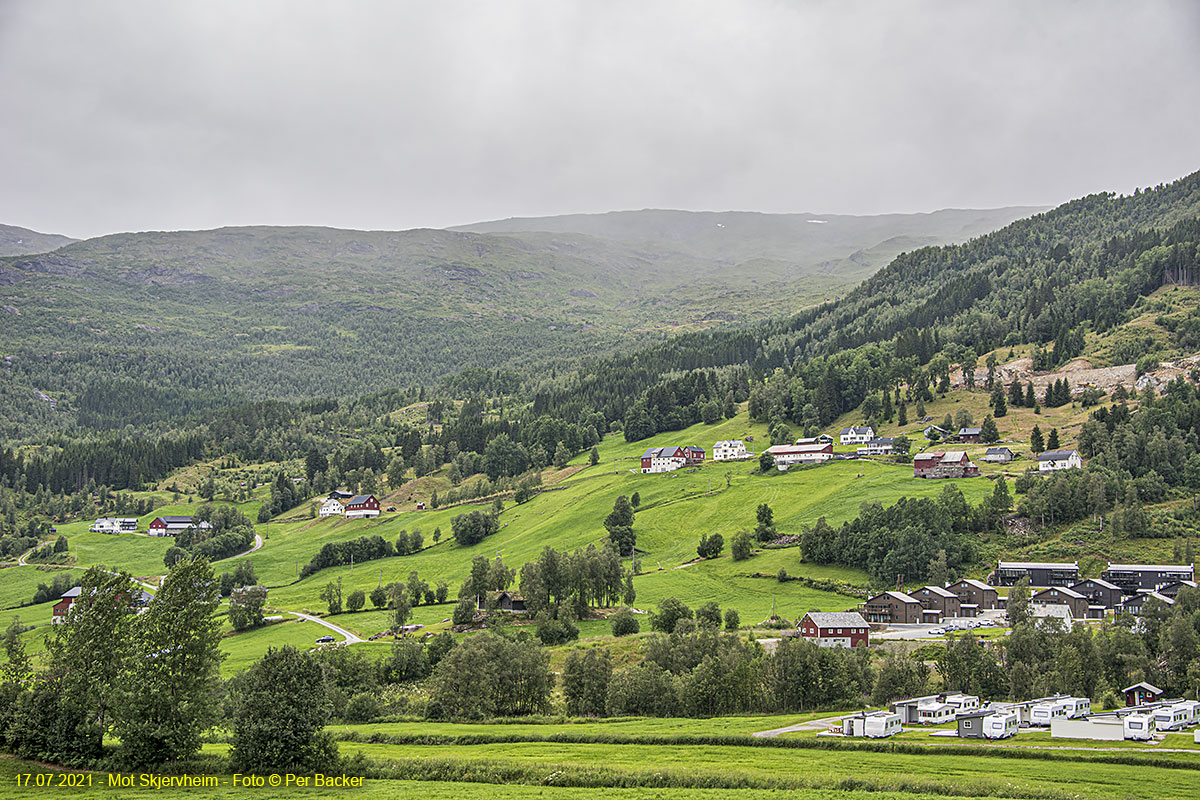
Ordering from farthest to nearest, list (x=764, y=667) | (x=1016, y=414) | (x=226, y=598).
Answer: (x=1016, y=414) < (x=226, y=598) < (x=764, y=667)

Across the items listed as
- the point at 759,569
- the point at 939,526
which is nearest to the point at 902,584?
the point at 939,526

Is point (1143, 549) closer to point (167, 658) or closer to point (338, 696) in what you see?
point (338, 696)

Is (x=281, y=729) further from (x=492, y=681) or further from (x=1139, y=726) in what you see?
(x=1139, y=726)

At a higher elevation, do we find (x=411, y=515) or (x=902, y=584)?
(x=411, y=515)

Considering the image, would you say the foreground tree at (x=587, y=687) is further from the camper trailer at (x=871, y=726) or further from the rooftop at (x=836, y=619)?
the rooftop at (x=836, y=619)

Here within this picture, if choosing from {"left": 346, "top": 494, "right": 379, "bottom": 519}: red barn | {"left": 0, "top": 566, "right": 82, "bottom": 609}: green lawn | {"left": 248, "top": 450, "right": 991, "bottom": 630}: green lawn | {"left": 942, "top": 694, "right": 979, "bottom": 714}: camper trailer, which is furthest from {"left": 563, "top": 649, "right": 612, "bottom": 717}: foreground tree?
{"left": 346, "top": 494, "right": 379, "bottom": 519}: red barn
